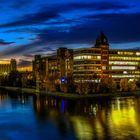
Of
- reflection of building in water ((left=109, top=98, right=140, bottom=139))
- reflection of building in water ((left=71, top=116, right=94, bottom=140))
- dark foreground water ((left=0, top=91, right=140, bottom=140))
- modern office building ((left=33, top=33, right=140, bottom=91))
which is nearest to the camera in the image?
reflection of building in water ((left=71, top=116, right=94, bottom=140))

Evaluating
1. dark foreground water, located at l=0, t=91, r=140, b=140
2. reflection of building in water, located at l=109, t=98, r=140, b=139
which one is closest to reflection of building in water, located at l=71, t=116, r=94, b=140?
dark foreground water, located at l=0, t=91, r=140, b=140

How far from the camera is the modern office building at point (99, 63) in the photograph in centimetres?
5788

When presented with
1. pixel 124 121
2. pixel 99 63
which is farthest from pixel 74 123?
pixel 99 63

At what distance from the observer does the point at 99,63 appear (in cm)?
5884

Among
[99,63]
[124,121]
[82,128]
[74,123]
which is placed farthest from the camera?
[99,63]

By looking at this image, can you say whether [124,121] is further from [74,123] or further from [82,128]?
[82,128]

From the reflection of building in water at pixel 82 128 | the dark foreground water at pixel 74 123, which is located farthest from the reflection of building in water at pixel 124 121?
the reflection of building in water at pixel 82 128

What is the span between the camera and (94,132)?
18.7 meters

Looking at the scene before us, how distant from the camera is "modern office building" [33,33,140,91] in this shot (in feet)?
190

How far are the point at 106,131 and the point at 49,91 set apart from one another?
28.2m

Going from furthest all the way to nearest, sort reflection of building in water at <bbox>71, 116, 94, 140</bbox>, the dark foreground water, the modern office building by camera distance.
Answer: the modern office building
the dark foreground water
reflection of building in water at <bbox>71, 116, 94, 140</bbox>

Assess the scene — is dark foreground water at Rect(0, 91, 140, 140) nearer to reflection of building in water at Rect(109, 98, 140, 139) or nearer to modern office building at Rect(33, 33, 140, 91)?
reflection of building in water at Rect(109, 98, 140, 139)

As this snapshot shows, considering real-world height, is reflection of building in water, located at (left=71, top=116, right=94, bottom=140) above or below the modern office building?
below

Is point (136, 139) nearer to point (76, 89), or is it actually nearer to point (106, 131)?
point (106, 131)
